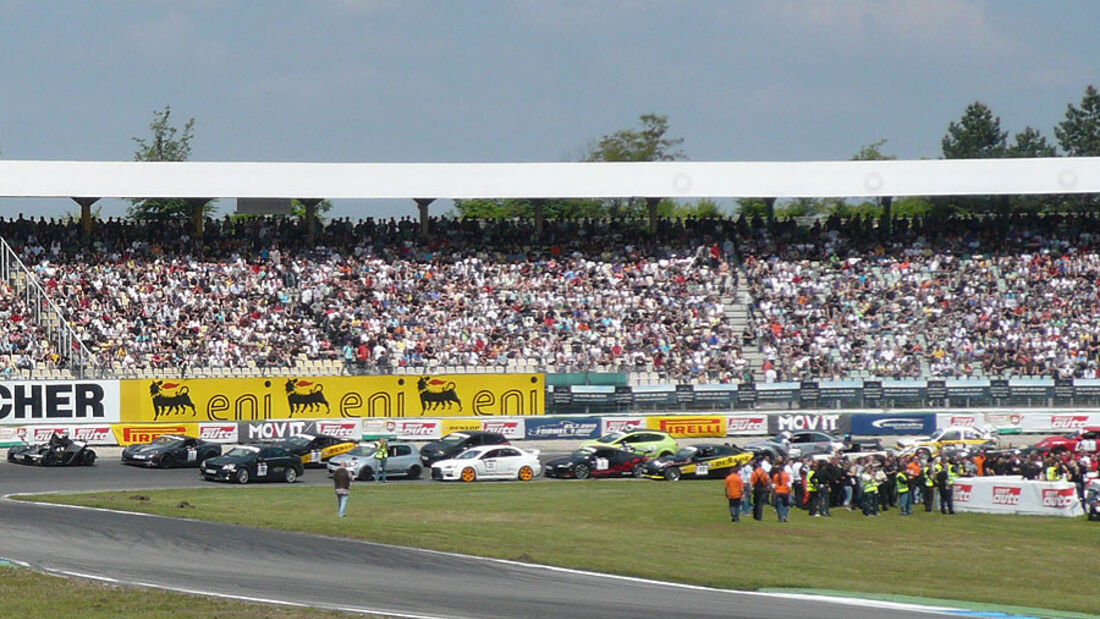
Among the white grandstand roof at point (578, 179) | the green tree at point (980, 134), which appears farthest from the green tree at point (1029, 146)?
the white grandstand roof at point (578, 179)

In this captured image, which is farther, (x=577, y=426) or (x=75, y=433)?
(x=577, y=426)

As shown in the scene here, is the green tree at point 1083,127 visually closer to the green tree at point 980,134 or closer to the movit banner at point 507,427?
the green tree at point 980,134

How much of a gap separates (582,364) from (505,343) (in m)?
2.93

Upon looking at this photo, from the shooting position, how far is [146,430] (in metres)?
44.8

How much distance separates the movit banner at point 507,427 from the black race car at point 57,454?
12132mm

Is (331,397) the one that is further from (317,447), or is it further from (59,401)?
(59,401)

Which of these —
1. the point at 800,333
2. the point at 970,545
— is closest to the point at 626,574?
the point at 970,545

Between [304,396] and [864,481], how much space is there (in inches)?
780

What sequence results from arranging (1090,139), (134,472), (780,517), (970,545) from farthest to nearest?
(1090,139) < (134,472) < (780,517) < (970,545)

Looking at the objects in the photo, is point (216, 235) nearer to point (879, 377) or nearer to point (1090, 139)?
point (879, 377)

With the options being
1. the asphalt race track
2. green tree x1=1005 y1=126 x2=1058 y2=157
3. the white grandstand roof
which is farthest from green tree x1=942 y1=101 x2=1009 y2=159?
the asphalt race track

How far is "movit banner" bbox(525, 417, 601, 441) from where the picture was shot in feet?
155

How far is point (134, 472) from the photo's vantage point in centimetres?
4025

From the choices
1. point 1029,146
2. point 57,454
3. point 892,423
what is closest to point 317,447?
point 57,454
